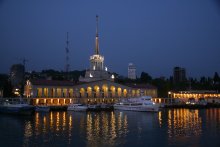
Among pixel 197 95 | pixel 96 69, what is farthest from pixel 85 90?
pixel 197 95

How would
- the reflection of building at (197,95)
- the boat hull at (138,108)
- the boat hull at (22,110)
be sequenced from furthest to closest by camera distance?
the reflection of building at (197,95)
the boat hull at (138,108)
the boat hull at (22,110)

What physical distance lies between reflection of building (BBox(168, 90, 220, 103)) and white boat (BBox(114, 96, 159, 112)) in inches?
1706

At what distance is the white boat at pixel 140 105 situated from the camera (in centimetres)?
7338

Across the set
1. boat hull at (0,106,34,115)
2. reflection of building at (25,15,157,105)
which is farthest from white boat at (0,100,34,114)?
reflection of building at (25,15,157,105)

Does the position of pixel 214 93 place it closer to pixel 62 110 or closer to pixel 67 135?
pixel 62 110

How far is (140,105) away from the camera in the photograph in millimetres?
75812

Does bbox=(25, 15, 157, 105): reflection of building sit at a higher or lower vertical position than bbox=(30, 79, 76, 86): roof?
lower

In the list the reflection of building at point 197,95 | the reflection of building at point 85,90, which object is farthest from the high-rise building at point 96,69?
the reflection of building at point 197,95

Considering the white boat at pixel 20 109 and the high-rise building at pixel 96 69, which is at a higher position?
the high-rise building at pixel 96 69

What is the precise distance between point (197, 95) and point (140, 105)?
58.1 metres

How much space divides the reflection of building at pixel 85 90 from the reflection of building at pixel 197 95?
15.5 m

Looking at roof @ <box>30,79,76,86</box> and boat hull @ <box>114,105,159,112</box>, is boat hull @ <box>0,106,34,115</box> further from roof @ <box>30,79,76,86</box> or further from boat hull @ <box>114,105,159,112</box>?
roof @ <box>30,79,76,86</box>

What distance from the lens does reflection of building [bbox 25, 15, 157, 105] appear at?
8981cm

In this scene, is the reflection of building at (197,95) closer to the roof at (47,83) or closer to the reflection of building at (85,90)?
the reflection of building at (85,90)
